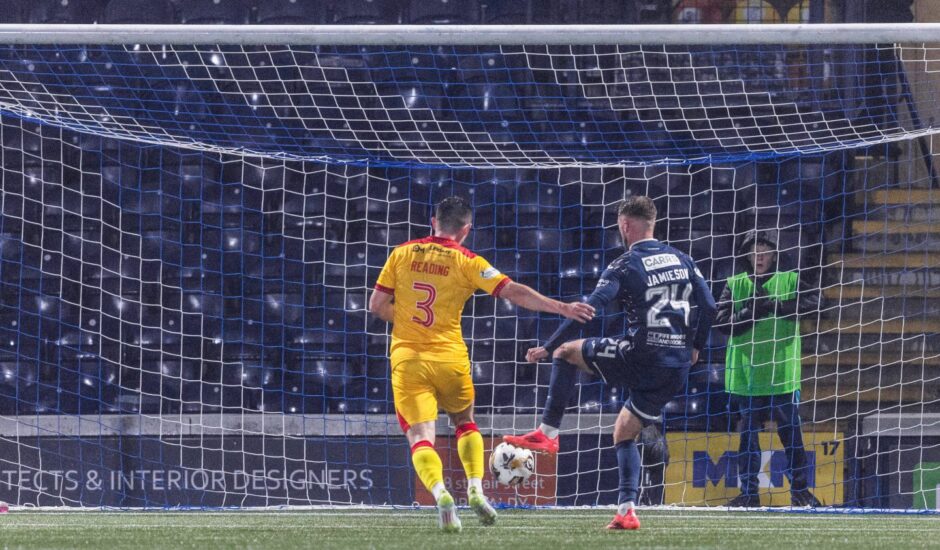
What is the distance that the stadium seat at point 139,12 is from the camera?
446 inches

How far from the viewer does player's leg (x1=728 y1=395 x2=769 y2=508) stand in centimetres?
799

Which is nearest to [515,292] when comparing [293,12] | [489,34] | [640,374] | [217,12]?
[640,374]

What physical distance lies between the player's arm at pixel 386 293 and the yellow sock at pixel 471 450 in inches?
25.6

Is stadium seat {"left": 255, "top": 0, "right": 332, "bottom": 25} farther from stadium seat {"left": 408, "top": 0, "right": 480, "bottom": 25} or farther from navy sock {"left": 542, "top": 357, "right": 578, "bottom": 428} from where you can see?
navy sock {"left": 542, "top": 357, "right": 578, "bottom": 428}

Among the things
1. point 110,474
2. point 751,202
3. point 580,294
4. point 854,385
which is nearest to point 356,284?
point 580,294

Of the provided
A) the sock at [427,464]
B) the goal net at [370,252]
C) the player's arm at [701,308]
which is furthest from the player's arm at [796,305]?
the sock at [427,464]

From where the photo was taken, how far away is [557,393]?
6012 millimetres

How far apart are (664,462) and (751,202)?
2491 mm

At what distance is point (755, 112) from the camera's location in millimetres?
10273

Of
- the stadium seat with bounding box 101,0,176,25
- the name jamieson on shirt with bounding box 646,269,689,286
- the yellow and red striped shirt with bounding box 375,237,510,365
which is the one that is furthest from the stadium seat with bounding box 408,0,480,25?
the name jamieson on shirt with bounding box 646,269,689,286

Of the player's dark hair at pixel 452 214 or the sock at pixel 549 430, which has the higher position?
the player's dark hair at pixel 452 214

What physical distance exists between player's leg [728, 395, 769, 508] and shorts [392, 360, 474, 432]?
298 centimetres

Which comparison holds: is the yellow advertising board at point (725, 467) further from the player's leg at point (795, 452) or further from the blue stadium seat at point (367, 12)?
the blue stadium seat at point (367, 12)

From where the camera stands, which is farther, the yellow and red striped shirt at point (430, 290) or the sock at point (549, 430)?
the sock at point (549, 430)
